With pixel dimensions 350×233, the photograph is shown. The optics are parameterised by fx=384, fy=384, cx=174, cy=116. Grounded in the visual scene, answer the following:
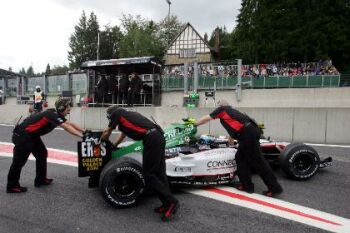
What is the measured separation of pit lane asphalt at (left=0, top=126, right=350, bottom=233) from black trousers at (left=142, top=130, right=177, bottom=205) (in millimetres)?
361

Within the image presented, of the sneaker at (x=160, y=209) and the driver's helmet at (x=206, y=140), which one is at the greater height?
the driver's helmet at (x=206, y=140)

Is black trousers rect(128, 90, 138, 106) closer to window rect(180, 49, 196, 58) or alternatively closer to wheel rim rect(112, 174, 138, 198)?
wheel rim rect(112, 174, 138, 198)

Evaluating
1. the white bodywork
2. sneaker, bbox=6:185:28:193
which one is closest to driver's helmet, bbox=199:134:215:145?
the white bodywork

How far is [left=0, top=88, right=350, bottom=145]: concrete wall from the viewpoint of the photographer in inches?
468

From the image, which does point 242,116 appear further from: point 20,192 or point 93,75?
point 93,75

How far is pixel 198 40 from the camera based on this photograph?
2136 inches

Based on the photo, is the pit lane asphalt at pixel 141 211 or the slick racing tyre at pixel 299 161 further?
the slick racing tyre at pixel 299 161

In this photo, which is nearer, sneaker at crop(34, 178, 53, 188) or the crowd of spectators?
sneaker at crop(34, 178, 53, 188)

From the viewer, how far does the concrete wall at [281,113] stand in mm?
11875

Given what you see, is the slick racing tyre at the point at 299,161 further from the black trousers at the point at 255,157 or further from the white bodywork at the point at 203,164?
the white bodywork at the point at 203,164

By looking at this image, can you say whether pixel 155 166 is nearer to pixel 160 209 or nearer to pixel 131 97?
pixel 160 209

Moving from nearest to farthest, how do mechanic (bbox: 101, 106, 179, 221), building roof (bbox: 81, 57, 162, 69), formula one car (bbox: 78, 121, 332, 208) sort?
mechanic (bbox: 101, 106, 179, 221)
formula one car (bbox: 78, 121, 332, 208)
building roof (bbox: 81, 57, 162, 69)

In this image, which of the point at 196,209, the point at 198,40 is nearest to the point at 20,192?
the point at 196,209

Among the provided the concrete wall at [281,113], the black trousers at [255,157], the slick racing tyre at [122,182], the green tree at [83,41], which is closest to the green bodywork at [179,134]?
the black trousers at [255,157]
